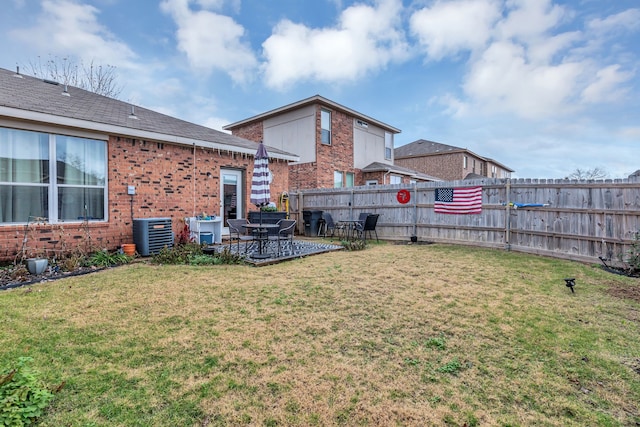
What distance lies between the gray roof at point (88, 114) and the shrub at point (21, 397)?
249 inches

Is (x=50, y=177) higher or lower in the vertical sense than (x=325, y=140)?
lower

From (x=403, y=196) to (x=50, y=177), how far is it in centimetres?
980

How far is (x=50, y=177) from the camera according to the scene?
22.7ft

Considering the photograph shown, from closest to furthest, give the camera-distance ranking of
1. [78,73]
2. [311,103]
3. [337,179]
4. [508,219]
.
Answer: [508,219]
[311,103]
[337,179]
[78,73]

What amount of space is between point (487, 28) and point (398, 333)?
12.0 metres

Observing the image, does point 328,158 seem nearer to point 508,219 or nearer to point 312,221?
point 312,221

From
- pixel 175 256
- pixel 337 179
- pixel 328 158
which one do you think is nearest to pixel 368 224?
pixel 175 256

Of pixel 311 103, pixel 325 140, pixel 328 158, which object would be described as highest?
pixel 311 103

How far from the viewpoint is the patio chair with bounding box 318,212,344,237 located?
1205 cm

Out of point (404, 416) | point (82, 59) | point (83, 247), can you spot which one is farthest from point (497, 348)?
point (82, 59)

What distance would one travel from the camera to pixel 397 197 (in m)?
11.3

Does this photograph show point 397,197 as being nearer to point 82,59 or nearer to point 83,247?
point 83,247

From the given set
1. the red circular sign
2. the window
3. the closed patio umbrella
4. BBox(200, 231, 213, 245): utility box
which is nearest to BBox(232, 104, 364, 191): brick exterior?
the window

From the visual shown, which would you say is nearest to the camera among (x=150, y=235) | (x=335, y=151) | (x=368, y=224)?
(x=150, y=235)
